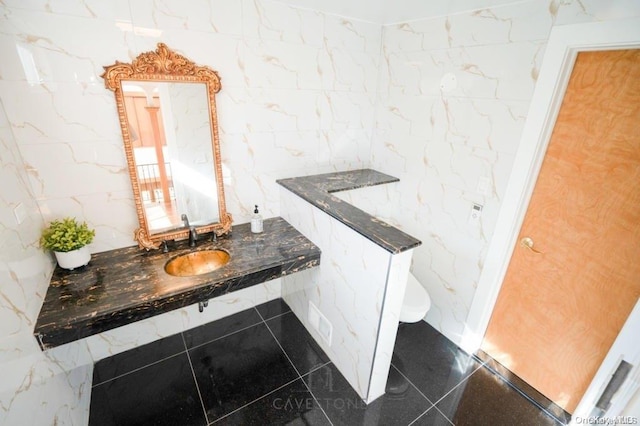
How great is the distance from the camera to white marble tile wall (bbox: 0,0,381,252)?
1.43 meters

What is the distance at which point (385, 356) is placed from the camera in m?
1.75

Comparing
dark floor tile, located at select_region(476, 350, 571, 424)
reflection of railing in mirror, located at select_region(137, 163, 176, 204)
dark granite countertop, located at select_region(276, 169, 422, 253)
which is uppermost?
reflection of railing in mirror, located at select_region(137, 163, 176, 204)

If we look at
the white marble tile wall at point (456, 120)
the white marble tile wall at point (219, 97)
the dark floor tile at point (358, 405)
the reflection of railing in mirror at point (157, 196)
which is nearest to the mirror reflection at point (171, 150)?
the reflection of railing in mirror at point (157, 196)

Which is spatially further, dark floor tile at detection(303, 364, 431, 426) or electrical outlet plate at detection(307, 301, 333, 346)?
electrical outlet plate at detection(307, 301, 333, 346)

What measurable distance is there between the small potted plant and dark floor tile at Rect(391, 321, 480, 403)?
2117 millimetres

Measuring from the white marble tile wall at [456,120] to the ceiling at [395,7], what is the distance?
56mm

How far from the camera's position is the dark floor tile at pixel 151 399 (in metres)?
1.68

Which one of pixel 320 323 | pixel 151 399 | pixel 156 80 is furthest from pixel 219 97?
pixel 151 399

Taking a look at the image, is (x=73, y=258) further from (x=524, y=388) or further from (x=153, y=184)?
(x=524, y=388)

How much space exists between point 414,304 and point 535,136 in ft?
4.03

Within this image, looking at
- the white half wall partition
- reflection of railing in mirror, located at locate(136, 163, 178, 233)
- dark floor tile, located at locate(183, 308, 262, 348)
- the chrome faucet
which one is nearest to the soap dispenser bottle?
the white half wall partition

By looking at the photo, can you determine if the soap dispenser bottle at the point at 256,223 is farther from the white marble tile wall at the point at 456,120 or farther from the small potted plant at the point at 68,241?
the white marble tile wall at the point at 456,120

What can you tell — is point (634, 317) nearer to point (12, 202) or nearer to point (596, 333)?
point (596, 333)

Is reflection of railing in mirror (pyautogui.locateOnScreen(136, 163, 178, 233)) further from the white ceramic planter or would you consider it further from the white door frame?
the white door frame
